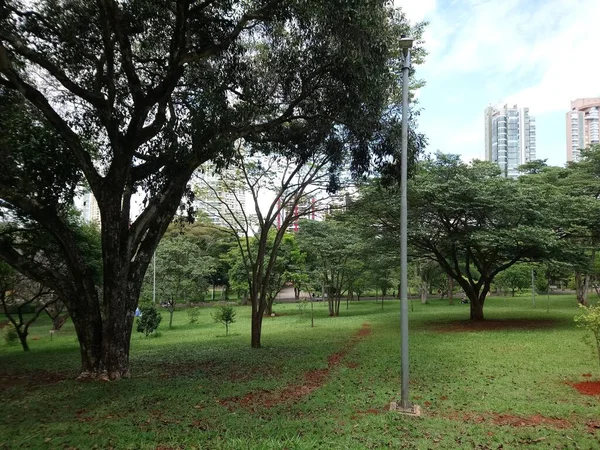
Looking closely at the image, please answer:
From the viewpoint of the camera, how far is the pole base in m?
5.43

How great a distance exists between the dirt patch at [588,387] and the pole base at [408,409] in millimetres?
2887

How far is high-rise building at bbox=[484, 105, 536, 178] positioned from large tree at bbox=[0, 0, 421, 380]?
78.1 ft

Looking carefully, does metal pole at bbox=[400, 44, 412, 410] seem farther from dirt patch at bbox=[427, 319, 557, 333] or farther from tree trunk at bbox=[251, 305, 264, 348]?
dirt patch at bbox=[427, 319, 557, 333]

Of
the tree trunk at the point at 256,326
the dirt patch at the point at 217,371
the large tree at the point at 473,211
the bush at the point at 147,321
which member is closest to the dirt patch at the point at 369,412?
the dirt patch at the point at 217,371

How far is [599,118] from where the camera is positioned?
100ft

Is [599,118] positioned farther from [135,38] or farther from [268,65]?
[135,38]

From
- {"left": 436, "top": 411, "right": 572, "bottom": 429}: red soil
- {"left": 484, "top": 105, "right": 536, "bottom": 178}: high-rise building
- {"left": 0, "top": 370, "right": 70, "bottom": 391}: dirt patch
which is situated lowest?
{"left": 0, "top": 370, "right": 70, "bottom": 391}: dirt patch

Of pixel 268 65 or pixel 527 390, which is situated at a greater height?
pixel 268 65

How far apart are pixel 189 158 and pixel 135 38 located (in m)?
3.14

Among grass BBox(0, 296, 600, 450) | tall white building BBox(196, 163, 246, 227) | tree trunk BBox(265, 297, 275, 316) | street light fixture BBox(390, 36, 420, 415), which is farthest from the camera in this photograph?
tree trunk BBox(265, 297, 275, 316)

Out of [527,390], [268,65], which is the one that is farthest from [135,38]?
[527,390]

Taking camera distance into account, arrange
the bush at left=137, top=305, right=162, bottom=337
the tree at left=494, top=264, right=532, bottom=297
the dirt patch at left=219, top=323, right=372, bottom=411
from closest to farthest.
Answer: the dirt patch at left=219, top=323, right=372, bottom=411
the bush at left=137, top=305, right=162, bottom=337
the tree at left=494, top=264, right=532, bottom=297

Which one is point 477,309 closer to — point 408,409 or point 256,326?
point 256,326

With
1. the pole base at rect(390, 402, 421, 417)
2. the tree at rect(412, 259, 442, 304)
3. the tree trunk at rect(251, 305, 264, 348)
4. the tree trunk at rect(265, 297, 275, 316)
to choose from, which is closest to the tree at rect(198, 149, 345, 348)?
the tree trunk at rect(251, 305, 264, 348)
